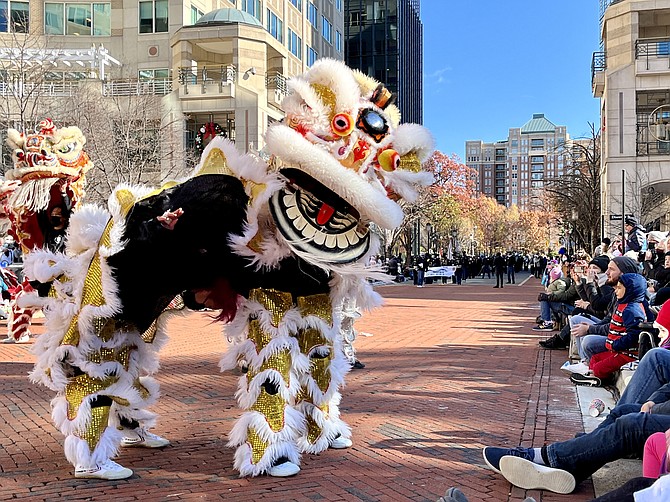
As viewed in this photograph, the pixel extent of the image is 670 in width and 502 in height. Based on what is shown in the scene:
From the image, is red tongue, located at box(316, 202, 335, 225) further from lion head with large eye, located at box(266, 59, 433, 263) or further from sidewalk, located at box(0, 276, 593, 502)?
sidewalk, located at box(0, 276, 593, 502)

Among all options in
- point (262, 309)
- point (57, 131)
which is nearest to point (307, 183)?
point (262, 309)

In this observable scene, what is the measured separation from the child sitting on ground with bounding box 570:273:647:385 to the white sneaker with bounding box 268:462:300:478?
156 inches

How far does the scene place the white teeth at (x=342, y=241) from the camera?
4.46 meters

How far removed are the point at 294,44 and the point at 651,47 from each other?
2325cm

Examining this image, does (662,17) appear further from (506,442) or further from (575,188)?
(506,442)

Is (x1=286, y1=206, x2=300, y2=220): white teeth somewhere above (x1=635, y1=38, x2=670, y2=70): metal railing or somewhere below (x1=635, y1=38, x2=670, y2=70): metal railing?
below

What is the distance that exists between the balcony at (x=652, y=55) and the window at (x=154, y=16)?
72.7ft

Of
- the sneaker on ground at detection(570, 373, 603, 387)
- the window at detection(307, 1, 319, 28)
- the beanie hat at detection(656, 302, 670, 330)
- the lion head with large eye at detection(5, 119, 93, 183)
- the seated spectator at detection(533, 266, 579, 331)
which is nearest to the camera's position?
the beanie hat at detection(656, 302, 670, 330)

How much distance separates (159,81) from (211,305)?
31.2 metres

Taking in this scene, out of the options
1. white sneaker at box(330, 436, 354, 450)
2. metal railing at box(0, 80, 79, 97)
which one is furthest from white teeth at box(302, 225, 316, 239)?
metal railing at box(0, 80, 79, 97)

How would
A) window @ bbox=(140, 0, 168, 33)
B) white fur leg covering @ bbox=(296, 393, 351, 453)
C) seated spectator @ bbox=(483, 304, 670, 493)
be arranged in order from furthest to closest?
1. window @ bbox=(140, 0, 168, 33)
2. white fur leg covering @ bbox=(296, 393, 351, 453)
3. seated spectator @ bbox=(483, 304, 670, 493)

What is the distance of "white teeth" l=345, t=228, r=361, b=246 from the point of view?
14.8ft

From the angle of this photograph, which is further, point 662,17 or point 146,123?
point 662,17

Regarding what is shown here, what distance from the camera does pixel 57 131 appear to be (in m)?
8.87
